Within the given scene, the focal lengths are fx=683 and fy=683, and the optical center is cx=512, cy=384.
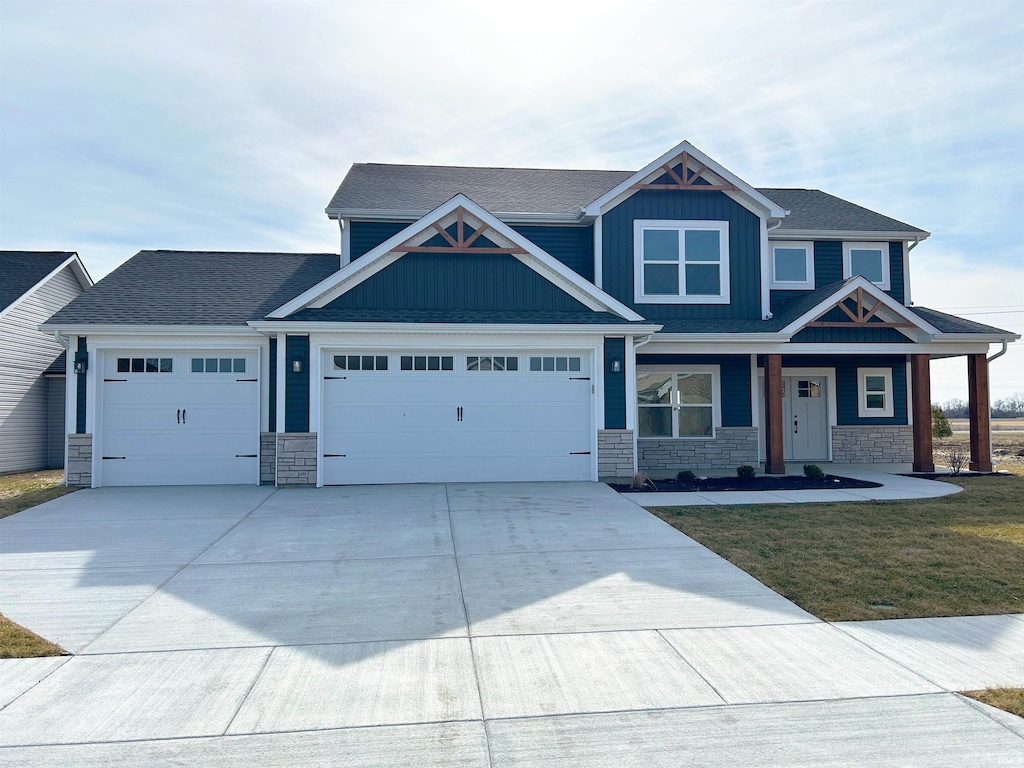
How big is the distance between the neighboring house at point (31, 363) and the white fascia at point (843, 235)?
18.1m

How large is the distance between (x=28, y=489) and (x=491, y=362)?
29.1 ft

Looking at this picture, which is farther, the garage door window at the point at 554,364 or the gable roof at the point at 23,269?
the gable roof at the point at 23,269

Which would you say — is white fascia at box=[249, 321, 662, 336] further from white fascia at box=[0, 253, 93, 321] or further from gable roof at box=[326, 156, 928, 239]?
white fascia at box=[0, 253, 93, 321]

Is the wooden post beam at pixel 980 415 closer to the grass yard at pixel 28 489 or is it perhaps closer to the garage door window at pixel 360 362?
the garage door window at pixel 360 362

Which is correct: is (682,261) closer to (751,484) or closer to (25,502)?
(751,484)

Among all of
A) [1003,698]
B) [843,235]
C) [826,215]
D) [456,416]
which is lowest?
[1003,698]

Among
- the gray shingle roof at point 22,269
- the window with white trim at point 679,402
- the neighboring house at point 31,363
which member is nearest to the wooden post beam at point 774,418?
the window with white trim at point 679,402

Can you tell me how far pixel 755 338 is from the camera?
13.6 m

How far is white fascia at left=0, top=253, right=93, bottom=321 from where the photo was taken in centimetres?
1630

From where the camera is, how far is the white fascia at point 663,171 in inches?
561

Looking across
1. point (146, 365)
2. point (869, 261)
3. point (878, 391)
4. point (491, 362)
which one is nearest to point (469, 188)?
point (491, 362)

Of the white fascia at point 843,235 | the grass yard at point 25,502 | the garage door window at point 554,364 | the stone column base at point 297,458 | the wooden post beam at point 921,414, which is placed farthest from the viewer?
the white fascia at point 843,235

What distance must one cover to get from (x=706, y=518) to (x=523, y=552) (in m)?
3.15

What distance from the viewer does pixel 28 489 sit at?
12617 mm
